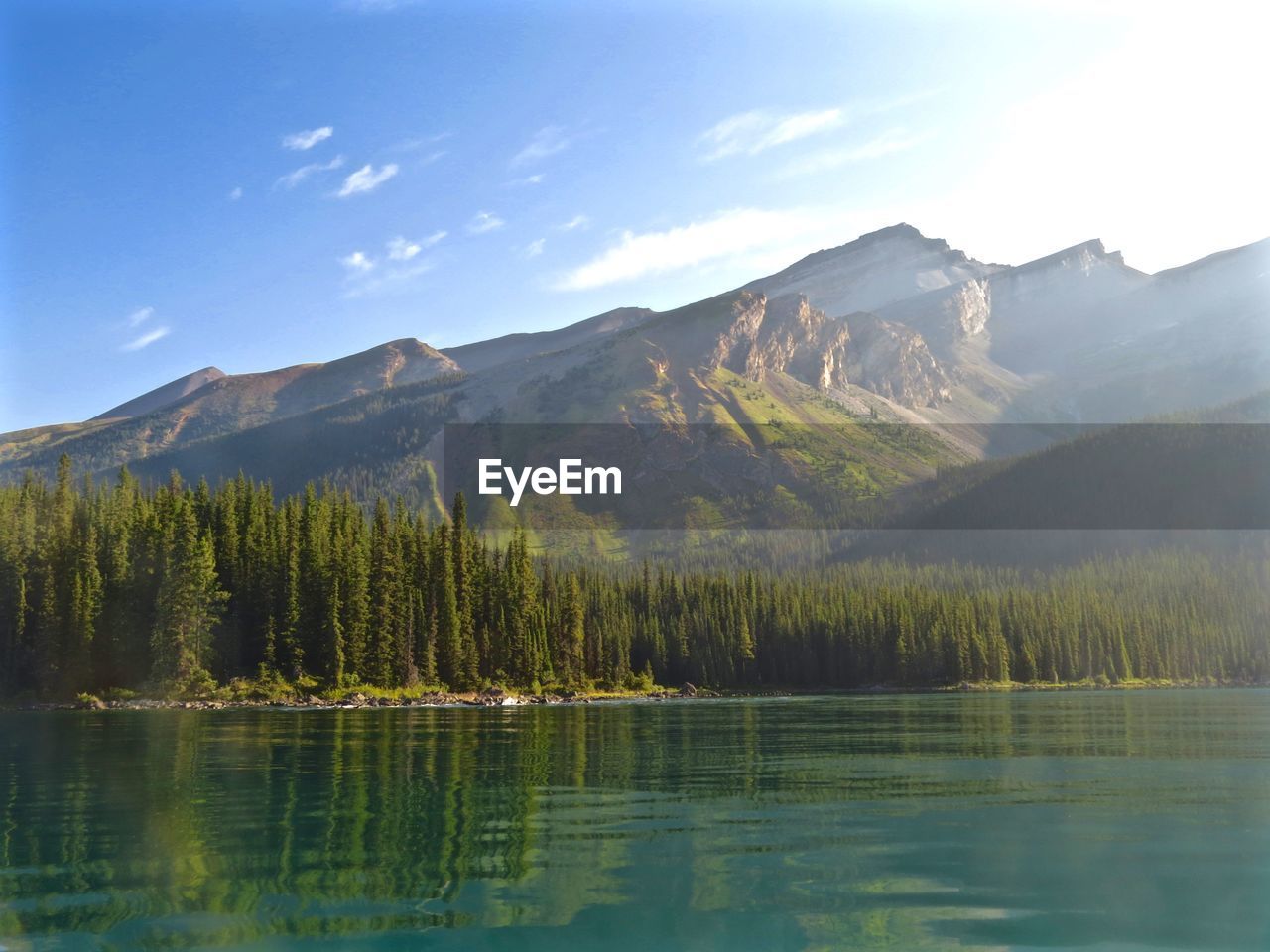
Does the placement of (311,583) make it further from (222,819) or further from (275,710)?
(222,819)

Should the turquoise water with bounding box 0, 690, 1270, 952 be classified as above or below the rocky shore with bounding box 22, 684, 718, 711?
above

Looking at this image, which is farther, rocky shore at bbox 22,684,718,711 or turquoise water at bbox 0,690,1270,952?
rocky shore at bbox 22,684,718,711

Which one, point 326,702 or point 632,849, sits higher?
point 632,849

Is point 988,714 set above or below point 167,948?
below

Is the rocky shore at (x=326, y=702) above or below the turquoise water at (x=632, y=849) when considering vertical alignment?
below

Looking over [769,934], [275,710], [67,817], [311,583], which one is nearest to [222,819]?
[67,817]

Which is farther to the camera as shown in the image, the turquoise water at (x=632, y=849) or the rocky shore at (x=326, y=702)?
the rocky shore at (x=326, y=702)

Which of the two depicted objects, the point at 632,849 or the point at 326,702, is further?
A: the point at 326,702

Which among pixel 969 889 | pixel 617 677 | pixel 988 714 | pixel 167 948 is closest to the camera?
pixel 167 948
